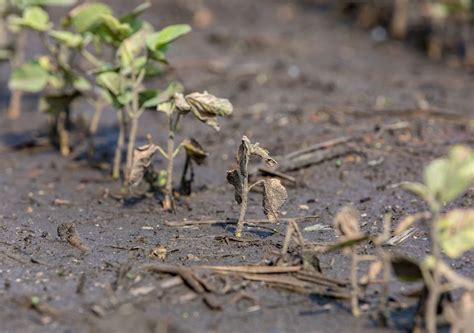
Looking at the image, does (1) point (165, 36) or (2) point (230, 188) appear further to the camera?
(2) point (230, 188)

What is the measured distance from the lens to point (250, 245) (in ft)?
11.4

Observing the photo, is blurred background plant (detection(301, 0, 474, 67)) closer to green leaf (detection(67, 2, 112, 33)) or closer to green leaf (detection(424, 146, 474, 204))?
green leaf (detection(67, 2, 112, 33))

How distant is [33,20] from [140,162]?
1.26 metres

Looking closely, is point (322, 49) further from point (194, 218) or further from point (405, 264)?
point (405, 264)

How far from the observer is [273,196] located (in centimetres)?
346

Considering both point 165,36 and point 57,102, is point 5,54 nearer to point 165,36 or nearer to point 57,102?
point 57,102

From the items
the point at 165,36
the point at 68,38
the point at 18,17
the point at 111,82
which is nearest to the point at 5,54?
the point at 18,17

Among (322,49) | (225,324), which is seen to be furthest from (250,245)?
(322,49)

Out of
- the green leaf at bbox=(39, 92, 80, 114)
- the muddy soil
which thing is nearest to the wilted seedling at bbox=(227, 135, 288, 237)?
the muddy soil

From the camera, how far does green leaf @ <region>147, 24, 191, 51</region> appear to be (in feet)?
13.0

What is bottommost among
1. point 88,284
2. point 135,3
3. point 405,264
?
point 135,3

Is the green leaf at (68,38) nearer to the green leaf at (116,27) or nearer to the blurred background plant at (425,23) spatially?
the green leaf at (116,27)

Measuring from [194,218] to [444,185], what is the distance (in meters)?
1.67

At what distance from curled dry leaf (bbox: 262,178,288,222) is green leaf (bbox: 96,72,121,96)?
1165mm
